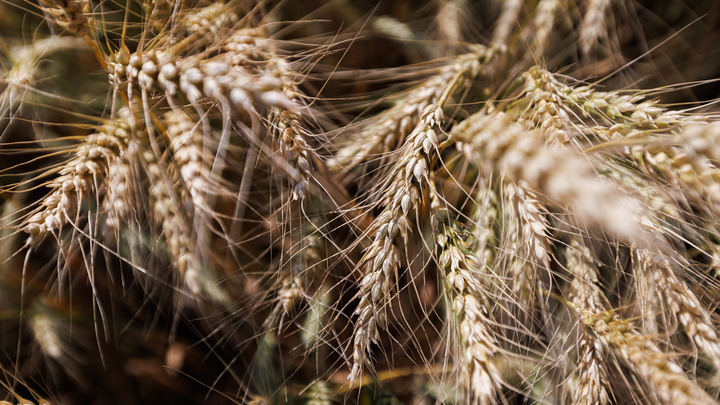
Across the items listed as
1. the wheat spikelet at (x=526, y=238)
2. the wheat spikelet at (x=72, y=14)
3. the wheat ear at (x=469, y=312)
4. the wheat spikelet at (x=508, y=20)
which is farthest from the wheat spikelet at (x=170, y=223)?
the wheat spikelet at (x=508, y=20)

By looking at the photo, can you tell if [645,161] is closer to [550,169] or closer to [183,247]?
[550,169]

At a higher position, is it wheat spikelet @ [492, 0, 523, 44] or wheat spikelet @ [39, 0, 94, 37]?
wheat spikelet @ [39, 0, 94, 37]

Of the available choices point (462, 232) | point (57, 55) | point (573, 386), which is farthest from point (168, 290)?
point (573, 386)

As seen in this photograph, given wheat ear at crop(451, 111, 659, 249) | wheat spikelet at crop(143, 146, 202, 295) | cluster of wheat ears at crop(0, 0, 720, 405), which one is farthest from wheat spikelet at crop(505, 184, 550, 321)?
wheat spikelet at crop(143, 146, 202, 295)

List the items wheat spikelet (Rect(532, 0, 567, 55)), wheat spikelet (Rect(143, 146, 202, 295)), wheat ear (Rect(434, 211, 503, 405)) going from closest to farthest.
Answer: wheat ear (Rect(434, 211, 503, 405)) < wheat spikelet (Rect(143, 146, 202, 295)) < wheat spikelet (Rect(532, 0, 567, 55))

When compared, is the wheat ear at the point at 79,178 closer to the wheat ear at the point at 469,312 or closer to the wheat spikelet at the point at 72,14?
the wheat spikelet at the point at 72,14

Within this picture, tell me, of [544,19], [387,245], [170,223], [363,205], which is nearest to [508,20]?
[544,19]

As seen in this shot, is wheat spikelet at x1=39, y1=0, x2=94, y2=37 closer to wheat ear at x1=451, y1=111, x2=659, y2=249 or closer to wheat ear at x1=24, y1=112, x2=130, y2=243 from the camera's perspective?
wheat ear at x1=24, y1=112, x2=130, y2=243

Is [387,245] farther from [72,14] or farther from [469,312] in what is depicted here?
[72,14]
